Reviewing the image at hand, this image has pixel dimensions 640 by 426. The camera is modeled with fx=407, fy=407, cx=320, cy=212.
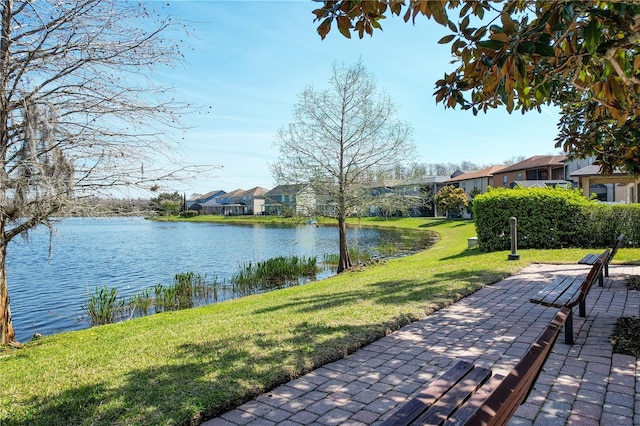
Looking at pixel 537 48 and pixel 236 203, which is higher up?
pixel 236 203

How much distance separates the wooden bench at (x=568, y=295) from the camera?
454 cm

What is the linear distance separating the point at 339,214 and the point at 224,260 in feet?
23.1

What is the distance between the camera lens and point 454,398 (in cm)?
230

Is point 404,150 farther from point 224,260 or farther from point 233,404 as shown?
point 233,404

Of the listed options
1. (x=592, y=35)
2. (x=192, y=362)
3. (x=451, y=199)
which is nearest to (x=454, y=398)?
(x=592, y=35)

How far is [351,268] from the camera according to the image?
16734mm

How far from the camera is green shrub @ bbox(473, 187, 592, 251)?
45.0 feet

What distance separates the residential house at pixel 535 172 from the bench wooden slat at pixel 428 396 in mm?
43126

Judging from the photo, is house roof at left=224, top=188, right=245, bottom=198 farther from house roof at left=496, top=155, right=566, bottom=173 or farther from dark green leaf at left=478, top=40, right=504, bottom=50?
dark green leaf at left=478, top=40, right=504, bottom=50

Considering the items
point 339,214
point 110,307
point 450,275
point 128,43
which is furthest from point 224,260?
point 128,43

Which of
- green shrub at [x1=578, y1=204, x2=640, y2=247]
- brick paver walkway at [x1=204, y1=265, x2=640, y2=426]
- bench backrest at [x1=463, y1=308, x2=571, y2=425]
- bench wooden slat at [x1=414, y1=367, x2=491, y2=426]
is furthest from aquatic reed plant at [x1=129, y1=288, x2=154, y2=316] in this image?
green shrub at [x1=578, y1=204, x2=640, y2=247]

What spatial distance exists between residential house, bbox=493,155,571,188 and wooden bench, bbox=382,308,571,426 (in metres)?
43.2

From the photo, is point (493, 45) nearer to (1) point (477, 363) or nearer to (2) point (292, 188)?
(1) point (477, 363)

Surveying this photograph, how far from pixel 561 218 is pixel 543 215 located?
Result: 626 mm
